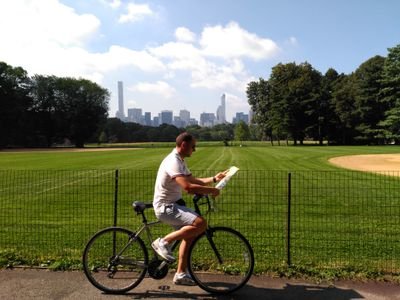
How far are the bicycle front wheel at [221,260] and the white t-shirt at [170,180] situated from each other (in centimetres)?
64

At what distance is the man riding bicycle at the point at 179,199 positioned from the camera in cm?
562

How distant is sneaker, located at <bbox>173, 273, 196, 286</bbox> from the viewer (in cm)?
591

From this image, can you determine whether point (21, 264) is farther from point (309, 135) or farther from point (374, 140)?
point (309, 135)

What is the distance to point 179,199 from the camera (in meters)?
5.85

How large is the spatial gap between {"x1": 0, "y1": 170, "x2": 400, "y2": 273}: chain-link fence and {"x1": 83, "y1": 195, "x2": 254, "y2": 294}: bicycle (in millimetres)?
667

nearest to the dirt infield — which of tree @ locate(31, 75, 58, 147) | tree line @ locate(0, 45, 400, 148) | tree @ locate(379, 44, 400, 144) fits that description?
tree @ locate(379, 44, 400, 144)

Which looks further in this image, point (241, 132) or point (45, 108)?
point (241, 132)

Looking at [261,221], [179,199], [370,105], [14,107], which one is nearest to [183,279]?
[179,199]

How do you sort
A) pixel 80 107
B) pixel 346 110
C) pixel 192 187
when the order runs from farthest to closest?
pixel 80 107
pixel 346 110
pixel 192 187

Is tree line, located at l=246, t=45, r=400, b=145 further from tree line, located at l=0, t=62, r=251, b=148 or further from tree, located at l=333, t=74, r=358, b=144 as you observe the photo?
tree line, located at l=0, t=62, r=251, b=148

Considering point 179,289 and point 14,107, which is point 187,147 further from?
point 14,107

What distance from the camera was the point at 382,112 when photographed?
276 ft

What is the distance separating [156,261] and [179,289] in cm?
46

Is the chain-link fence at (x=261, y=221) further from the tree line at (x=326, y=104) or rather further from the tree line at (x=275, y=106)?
the tree line at (x=275, y=106)
